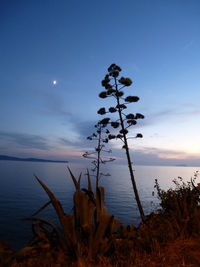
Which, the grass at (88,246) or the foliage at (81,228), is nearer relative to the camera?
the grass at (88,246)

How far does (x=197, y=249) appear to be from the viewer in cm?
357

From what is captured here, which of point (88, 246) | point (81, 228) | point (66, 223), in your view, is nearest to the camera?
point (66, 223)

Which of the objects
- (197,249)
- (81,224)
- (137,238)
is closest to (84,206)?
(81,224)

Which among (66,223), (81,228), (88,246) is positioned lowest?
(88,246)

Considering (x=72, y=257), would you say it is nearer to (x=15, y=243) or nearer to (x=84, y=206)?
(x=84, y=206)

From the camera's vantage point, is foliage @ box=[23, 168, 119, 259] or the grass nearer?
the grass

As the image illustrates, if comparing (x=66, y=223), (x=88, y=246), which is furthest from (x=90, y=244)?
(x=66, y=223)

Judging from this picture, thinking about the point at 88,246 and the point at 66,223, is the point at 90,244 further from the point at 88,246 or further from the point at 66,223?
the point at 66,223

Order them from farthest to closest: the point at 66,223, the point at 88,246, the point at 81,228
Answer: the point at 81,228
the point at 88,246
the point at 66,223

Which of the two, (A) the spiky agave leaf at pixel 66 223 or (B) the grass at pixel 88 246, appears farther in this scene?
(A) the spiky agave leaf at pixel 66 223

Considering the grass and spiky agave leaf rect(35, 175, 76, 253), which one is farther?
spiky agave leaf rect(35, 175, 76, 253)

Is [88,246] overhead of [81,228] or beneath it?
beneath

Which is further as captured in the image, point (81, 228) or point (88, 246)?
point (81, 228)

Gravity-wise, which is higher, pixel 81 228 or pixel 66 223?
pixel 66 223
